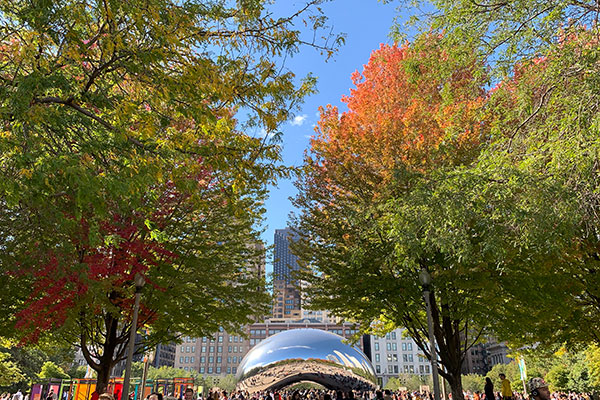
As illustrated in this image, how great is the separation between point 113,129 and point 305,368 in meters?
21.6

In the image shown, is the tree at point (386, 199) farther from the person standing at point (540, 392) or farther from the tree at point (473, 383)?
the tree at point (473, 383)

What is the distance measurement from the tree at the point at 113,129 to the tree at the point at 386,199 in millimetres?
3692

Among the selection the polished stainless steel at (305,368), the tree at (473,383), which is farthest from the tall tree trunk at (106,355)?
the tree at (473,383)

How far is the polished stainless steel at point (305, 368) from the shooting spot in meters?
23.9

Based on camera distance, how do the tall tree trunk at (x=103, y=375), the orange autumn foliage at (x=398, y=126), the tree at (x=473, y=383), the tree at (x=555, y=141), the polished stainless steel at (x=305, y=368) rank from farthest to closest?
the tree at (x=473, y=383), the polished stainless steel at (x=305, y=368), the tall tree trunk at (x=103, y=375), the orange autumn foliage at (x=398, y=126), the tree at (x=555, y=141)

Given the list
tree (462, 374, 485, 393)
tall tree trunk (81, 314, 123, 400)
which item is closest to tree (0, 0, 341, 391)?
tall tree trunk (81, 314, 123, 400)

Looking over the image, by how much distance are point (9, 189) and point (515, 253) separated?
33.7ft

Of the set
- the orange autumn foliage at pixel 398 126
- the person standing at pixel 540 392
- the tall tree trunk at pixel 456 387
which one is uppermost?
the orange autumn foliage at pixel 398 126

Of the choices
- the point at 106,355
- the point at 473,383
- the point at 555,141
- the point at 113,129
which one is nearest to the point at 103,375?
the point at 106,355

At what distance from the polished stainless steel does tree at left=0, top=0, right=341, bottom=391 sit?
44.8ft

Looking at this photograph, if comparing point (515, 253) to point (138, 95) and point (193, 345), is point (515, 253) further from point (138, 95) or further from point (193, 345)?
point (193, 345)

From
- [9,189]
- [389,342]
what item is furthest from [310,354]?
[389,342]

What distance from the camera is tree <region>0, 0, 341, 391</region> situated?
5250mm

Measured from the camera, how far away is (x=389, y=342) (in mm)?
125250
